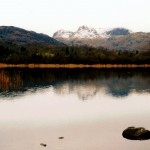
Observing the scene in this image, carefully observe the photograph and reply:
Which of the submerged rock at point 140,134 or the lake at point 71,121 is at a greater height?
the submerged rock at point 140,134

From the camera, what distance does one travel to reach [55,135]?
56906 millimetres

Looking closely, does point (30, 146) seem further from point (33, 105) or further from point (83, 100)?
point (83, 100)

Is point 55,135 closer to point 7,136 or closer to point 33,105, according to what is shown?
point 7,136

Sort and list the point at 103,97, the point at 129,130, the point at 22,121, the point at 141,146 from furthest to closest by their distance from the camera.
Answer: the point at 103,97
the point at 22,121
the point at 129,130
the point at 141,146

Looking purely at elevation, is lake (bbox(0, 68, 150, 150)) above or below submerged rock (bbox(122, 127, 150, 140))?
below

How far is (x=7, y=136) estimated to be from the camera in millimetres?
55594

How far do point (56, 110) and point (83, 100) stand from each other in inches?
794

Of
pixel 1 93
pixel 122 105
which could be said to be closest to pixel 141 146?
pixel 122 105

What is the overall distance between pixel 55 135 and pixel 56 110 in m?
25.9

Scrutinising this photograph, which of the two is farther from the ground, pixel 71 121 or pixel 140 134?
pixel 140 134

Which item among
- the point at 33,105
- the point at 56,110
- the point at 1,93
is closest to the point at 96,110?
the point at 56,110

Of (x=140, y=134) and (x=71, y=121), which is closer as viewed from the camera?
(x=140, y=134)

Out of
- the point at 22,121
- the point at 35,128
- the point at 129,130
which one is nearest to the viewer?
the point at 129,130

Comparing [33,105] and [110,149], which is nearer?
[110,149]
